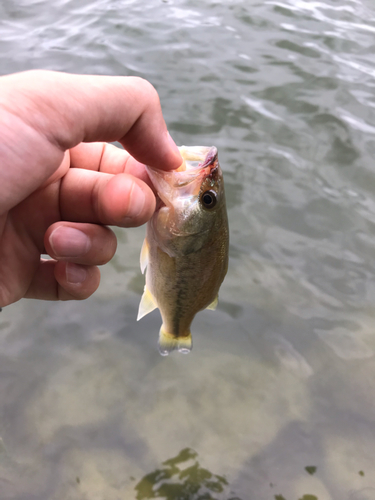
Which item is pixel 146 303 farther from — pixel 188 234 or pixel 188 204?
pixel 188 204

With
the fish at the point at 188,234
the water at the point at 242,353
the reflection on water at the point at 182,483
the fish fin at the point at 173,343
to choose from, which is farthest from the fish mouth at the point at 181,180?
the reflection on water at the point at 182,483

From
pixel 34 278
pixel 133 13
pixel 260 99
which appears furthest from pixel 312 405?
pixel 133 13

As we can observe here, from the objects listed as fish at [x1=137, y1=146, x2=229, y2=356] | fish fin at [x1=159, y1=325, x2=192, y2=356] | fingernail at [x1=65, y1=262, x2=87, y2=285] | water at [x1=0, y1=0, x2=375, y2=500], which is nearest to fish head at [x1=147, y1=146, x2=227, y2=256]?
fish at [x1=137, y1=146, x2=229, y2=356]

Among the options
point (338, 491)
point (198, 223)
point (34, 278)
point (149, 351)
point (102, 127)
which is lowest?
point (338, 491)

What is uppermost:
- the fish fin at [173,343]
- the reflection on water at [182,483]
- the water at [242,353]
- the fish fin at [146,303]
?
the fish fin at [146,303]

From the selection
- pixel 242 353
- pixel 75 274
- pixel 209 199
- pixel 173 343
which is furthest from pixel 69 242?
pixel 242 353

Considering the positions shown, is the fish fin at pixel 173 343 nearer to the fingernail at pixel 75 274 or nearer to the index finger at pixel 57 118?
the fingernail at pixel 75 274

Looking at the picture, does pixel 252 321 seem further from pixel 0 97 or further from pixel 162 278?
pixel 0 97
